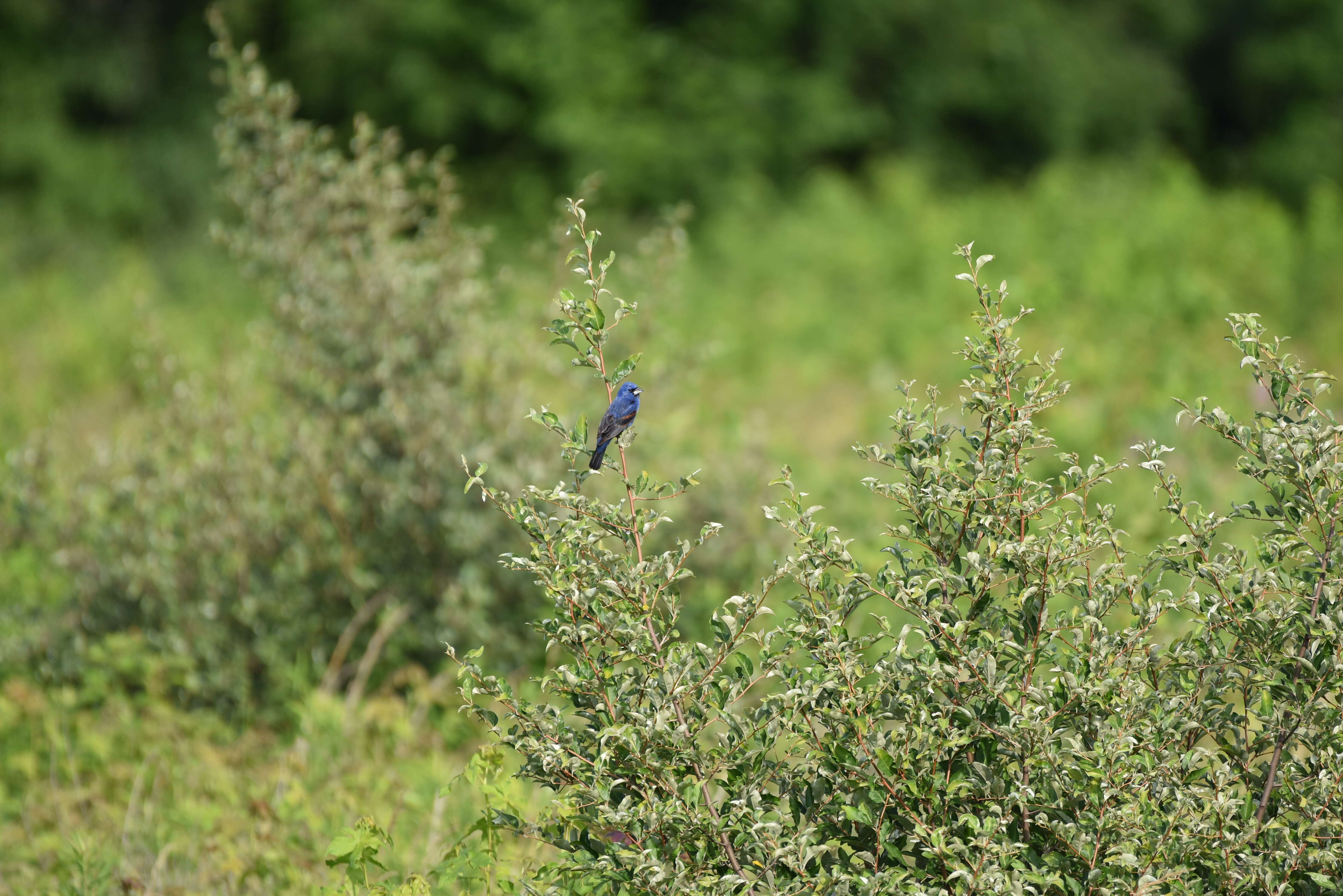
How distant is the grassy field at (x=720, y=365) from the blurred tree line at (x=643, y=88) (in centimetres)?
102

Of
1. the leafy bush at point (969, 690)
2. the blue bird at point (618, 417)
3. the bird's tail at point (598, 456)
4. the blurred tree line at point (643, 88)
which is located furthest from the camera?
the blurred tree line at point (643, 88)

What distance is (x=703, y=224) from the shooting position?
14.7 meters

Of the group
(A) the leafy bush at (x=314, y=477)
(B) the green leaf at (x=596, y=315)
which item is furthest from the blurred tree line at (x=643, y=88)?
(B) the green leaf at (x=596, y=315)

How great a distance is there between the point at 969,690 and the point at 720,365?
725cm

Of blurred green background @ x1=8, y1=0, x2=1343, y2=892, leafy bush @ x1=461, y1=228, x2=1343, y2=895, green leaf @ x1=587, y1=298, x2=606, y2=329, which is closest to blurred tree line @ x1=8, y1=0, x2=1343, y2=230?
blurred green background @ x1=8, y1=0, x2=1343, y2=892

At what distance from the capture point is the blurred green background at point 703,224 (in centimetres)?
401

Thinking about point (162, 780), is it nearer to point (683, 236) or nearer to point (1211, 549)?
point (683, 236)

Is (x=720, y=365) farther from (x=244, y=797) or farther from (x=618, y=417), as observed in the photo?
(x=618, y=417)

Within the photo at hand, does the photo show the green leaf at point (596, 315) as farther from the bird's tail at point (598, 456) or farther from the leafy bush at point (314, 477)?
the leafy bush at point (314, 477)

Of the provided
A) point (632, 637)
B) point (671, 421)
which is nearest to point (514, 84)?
point (671, 421)

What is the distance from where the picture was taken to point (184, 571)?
4.52 m

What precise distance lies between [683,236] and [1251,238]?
669 centimetres

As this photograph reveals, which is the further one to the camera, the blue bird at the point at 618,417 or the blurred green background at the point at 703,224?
A: the blurred green background at the point at 703,224

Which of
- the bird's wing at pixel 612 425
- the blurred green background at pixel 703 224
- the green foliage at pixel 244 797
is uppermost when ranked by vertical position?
the blurred green background at pixel 703 224
